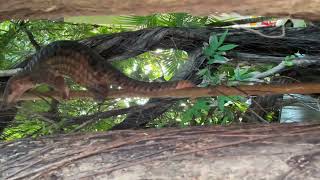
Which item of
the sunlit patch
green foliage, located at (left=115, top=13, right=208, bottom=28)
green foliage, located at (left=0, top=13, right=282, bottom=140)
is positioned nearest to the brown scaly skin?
green foliage, located at (left=0, top=13, right=282, bottom=140)

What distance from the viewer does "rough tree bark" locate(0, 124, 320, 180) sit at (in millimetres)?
1545

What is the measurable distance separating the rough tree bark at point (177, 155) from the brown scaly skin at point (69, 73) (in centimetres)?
25

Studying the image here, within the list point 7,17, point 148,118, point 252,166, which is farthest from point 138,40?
point 7,17

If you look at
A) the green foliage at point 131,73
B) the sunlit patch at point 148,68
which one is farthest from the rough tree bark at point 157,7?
the sunlit patch at point 148,68

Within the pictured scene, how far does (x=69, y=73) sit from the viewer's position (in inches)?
75.6

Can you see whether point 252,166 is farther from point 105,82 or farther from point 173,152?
point 105,82

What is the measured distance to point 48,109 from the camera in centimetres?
224

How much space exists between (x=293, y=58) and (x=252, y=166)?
0.55 metres

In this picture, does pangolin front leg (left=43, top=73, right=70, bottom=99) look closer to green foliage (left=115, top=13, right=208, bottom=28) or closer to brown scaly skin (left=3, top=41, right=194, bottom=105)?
brown scaly skin (left=3, top=41, right=194, bottom=105)

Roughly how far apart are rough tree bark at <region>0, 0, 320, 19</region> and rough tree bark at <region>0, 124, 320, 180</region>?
2.41 feet

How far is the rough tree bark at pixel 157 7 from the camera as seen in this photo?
2.88ft

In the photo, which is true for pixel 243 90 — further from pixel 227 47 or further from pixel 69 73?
pixel 69 73

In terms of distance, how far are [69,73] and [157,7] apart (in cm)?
109

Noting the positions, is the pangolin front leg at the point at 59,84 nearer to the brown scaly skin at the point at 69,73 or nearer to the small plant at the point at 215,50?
the brown scaly skin at the point at 69,73
